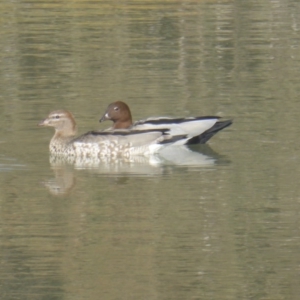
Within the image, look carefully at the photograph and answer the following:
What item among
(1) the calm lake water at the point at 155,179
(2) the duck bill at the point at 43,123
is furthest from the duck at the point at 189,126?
(2) the duck bill at the point at 43,123

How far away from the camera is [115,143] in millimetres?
13891

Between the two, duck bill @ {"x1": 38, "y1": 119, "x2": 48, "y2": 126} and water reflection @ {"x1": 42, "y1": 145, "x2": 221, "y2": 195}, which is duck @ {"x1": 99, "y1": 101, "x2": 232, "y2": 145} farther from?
duck bill @ {"x1": 38, "y1": 119, "x2": 48, "y2": 126}

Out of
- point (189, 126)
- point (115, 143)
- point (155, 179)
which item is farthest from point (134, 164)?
point (155, 179)

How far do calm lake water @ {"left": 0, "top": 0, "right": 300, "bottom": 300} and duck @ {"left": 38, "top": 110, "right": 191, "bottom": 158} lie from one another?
257 millimetres

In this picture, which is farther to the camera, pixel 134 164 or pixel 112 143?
pixel 112 143

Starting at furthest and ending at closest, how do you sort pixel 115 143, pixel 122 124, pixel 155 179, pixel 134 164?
pixel 122 124
pixel 115 143
pixel 134 164
pixel 155 179

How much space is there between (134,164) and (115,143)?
495mm

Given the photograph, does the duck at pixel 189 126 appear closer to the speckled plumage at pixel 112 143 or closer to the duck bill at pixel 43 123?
the speckled plumage at pixel 112 143

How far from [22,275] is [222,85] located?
9.39 metres

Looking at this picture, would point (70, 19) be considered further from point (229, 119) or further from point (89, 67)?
point (229, 119)

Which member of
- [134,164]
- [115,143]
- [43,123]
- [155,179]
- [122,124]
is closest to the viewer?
[155,179]

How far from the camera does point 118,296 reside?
28.1 ft

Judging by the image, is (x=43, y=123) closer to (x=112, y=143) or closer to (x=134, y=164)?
(x=112, y=143)

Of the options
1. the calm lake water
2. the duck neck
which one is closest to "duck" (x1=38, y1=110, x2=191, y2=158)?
the calm lake water
